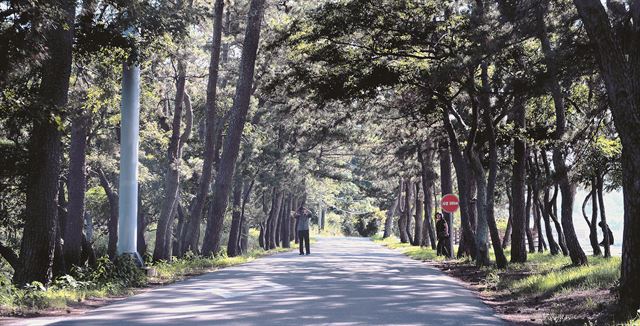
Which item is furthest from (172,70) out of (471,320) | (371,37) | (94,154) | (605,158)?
(471,320)

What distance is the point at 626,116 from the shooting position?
29.6ft

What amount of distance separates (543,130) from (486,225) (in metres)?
3.68

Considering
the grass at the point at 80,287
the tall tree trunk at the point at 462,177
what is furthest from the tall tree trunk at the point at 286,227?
the grass at the point at 80,287

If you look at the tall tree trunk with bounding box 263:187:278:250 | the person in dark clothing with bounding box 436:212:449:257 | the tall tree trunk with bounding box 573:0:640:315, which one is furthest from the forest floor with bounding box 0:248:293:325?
the tall tree trunk with bounding box 263:187:278:250

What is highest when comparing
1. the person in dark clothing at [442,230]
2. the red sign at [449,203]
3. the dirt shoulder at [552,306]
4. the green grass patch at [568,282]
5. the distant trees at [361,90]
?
the distant trees at [361,90]

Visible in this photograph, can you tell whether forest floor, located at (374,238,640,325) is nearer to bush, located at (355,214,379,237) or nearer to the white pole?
the white pole

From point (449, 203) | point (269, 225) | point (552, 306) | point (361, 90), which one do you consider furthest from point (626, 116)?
point (269, 225)

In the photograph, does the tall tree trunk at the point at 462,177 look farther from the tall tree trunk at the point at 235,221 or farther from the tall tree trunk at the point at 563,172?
the tall tree trunk at the point at 235,221

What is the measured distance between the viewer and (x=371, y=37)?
19.3 meters

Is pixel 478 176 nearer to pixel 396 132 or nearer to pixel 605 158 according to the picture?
pixel 605 158

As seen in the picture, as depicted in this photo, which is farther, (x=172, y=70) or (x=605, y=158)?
(x=172, y=70)

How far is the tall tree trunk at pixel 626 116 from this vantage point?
8.92 m

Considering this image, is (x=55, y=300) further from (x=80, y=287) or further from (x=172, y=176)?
(x=172, y=176)

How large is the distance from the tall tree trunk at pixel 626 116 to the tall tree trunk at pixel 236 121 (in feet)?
54.5
